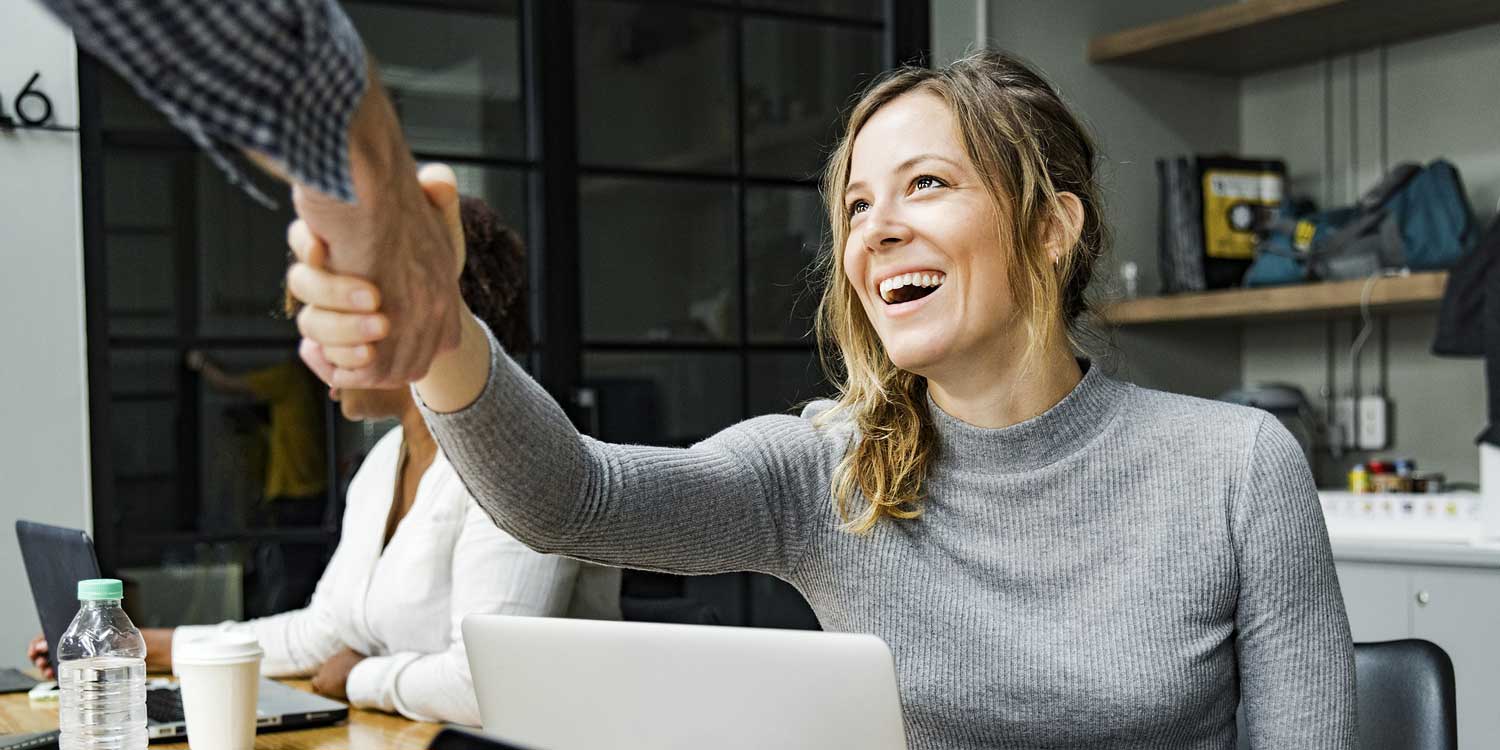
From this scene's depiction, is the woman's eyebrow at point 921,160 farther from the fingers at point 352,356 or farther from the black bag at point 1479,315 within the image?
the black bag at point 1479,315

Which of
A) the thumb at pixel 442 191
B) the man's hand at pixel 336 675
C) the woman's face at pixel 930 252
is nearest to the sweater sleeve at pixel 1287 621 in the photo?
the woman's face at pixel 930 252

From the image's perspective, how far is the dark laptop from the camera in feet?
5.61

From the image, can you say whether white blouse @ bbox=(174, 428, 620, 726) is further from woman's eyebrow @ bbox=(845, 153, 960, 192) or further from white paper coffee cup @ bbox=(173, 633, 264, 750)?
woman's eyebrow @ bbox=(845, 153, 960, 192)

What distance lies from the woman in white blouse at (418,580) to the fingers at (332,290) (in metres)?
1.11

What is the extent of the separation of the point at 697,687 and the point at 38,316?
275cm

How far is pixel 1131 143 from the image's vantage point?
14.5 ft

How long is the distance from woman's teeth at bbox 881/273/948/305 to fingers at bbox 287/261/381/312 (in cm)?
78

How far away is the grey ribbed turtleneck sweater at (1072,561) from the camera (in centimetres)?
133

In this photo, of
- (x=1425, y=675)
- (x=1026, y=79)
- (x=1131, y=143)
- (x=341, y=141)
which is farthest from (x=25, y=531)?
(x=1131, y=143)

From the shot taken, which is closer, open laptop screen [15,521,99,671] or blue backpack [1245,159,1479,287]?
open laptop screen [15,521,99,671]

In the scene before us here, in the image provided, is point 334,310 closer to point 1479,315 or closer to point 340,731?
point 340,731

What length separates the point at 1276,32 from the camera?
3.99m

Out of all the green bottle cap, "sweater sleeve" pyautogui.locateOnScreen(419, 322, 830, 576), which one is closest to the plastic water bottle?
the green bottle cap

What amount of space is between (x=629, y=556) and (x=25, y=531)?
3.81ft
